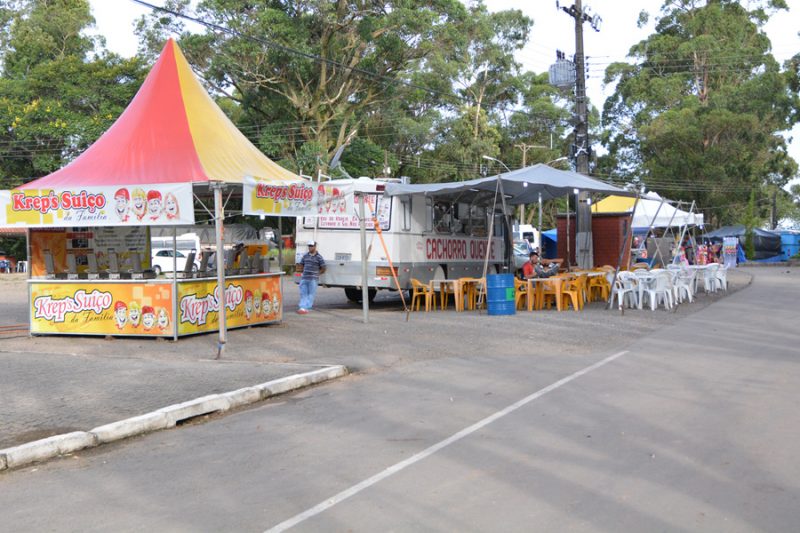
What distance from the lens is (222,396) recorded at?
843 centimetres

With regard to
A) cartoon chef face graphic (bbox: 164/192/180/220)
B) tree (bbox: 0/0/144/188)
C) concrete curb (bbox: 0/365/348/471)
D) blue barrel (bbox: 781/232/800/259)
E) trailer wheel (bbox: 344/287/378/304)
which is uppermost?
tree (bbox: 0/0/144/188)

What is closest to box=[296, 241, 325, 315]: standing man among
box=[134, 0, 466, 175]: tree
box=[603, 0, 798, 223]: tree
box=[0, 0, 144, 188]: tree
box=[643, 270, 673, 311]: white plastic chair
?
box=[643, 270, 673, 311]: white plastic chair

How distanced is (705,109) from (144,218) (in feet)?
156

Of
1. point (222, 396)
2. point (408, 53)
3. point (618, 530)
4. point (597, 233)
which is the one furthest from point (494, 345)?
point (408, 53)

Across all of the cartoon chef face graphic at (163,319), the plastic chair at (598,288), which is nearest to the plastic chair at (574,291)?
the plastic chair at (598,288)

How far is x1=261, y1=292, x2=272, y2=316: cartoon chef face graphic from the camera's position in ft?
48.9

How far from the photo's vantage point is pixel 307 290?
707 inches

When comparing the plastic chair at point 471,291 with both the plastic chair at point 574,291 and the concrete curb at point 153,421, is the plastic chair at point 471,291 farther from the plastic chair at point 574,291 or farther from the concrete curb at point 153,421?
the concrete curb at point 153,421

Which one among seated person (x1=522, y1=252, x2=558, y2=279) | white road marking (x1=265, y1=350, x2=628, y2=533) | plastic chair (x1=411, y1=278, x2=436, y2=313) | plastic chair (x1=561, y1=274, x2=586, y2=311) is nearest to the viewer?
white road marking (x1=265, y1=350, x2=628, y2=533)

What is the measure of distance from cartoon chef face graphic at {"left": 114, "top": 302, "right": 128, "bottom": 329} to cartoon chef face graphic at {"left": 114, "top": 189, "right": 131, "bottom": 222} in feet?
5.43

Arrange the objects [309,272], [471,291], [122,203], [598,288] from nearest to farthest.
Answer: [122,203]
[309,272]
[471,291]
[598,288]

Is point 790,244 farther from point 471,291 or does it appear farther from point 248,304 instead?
point 248,304

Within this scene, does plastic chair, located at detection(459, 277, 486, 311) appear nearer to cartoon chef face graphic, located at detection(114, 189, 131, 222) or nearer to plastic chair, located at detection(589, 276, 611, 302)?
plastic chair, located at detection(589, 276, 611, 302)

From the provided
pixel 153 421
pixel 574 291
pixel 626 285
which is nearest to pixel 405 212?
pixel 574 291
